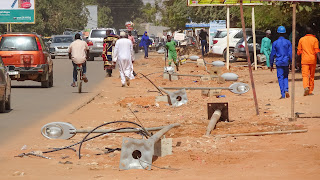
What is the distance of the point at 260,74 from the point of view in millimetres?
30766

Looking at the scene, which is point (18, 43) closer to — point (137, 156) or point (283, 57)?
point (283, 57)

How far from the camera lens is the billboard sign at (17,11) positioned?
70312 millimetres

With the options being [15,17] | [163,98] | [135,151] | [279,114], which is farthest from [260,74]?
[15,17]

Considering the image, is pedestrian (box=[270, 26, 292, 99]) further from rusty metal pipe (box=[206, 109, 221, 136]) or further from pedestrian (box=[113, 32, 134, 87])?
pedestrian (box=[113, 32, 134, 87])

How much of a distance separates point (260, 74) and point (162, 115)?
54.1 ft

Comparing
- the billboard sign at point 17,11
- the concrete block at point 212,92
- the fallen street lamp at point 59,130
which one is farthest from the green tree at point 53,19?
the fallen street lamp at point 59,130

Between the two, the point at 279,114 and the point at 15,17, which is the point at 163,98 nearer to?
the point at 279,114

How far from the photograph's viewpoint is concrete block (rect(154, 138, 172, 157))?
30.6ft

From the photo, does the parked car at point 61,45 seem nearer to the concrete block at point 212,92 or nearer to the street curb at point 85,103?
the street curb at point 85,103

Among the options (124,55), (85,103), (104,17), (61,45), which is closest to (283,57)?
(85,103)

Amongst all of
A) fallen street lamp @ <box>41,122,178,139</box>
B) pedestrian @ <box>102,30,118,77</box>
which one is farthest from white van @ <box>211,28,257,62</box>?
fallen street lamp @ <box>41,122,178,139</box>

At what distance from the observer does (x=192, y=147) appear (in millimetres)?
10023

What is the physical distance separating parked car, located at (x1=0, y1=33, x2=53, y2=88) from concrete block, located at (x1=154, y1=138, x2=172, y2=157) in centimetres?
1424

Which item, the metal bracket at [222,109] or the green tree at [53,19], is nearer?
the metal bracket at [222,109]
